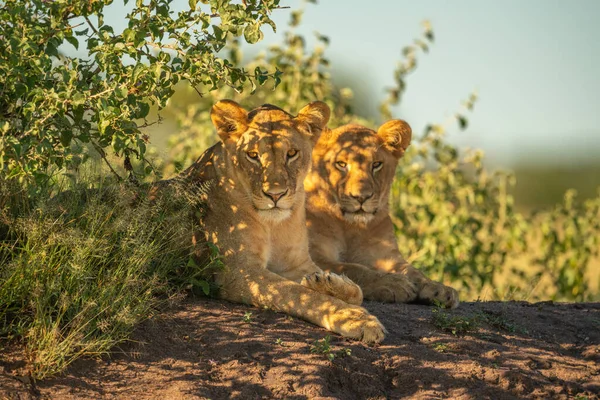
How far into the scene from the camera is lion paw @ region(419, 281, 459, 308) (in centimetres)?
563

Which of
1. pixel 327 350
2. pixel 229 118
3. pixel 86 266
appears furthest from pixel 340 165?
pixel 86 266

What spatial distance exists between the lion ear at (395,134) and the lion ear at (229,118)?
148 centimetres

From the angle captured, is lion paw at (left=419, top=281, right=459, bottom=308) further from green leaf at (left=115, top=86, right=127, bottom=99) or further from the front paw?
green leaf at (left=115, top=86, right=127, bottom=99)

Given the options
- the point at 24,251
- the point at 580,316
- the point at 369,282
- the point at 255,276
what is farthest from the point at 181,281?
the point at 580,316

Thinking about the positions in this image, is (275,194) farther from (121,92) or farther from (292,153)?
(121,92)

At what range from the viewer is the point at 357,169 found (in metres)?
6.25

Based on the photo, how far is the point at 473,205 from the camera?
9.90 meters

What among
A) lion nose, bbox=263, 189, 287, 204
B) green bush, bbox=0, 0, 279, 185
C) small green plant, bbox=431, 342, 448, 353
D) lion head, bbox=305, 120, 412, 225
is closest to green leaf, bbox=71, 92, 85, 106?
green bush, bbox=0, 0, 279, 185

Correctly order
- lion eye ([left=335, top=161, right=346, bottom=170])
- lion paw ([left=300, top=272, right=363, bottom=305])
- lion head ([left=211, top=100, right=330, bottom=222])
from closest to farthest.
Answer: lion paw ([left=300, top=272, right=363, bottom=305]), lion head ([left=211, top=100, right=330, bottom=222]), lion eye ([left=335, top=161, right=346, bottom=170])

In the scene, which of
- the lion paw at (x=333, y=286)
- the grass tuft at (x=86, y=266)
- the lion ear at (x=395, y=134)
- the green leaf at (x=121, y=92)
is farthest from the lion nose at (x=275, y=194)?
the lion ear at (x=395, y=134)

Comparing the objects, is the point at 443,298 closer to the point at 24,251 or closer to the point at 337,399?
the point at 337,399

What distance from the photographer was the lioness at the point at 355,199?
6.23 metres

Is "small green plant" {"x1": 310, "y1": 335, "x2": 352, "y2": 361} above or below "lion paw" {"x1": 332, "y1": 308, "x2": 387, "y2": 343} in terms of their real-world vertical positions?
below

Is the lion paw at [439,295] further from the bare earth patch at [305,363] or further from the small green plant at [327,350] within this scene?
the small green plant at [327,350]
